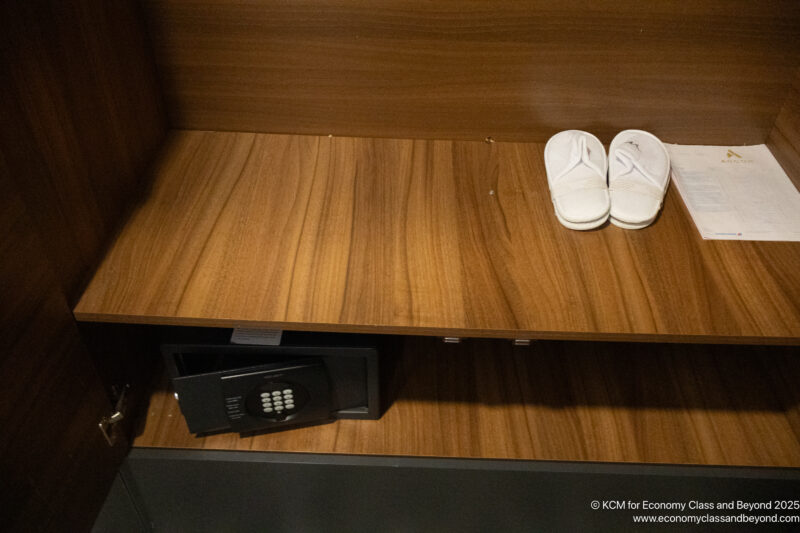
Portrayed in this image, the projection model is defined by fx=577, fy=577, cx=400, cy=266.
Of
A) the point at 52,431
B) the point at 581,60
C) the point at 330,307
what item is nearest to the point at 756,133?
the point at 581,60

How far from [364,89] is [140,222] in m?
0.42

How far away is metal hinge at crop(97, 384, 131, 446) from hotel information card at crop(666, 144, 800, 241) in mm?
899

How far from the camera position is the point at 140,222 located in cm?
85

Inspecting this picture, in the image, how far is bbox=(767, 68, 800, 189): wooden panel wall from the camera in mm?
951

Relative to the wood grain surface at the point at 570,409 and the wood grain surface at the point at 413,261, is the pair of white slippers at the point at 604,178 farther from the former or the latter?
the wood grain surface at the point at 570,409

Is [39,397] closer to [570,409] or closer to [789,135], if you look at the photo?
[570,409]

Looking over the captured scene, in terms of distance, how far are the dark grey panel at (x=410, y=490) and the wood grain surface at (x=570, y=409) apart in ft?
0.07

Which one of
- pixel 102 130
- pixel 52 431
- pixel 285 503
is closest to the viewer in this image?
pixel 52 431

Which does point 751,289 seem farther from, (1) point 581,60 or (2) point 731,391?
(1) point 581,60

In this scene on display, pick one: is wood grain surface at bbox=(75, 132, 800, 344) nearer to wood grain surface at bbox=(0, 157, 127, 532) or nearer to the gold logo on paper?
wood grain surface at bbox=(0, 157, 127, 532)

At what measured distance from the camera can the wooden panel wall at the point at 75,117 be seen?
62 centimetres

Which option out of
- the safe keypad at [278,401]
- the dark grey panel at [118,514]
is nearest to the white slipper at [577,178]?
the safe keypad at [278,401]

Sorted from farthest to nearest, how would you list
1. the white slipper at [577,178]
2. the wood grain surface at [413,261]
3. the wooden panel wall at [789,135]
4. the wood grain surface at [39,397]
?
the wooden panel wall at [789,135] → the white slipper at [577,178] → the wood grain surface at [413,261] → the wood grain surface at [39,397]

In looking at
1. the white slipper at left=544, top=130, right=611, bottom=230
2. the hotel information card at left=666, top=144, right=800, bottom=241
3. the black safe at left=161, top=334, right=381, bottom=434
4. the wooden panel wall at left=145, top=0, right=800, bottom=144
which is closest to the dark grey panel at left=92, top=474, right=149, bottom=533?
the black safe at left=161, top=334, right=381, bottom=434
